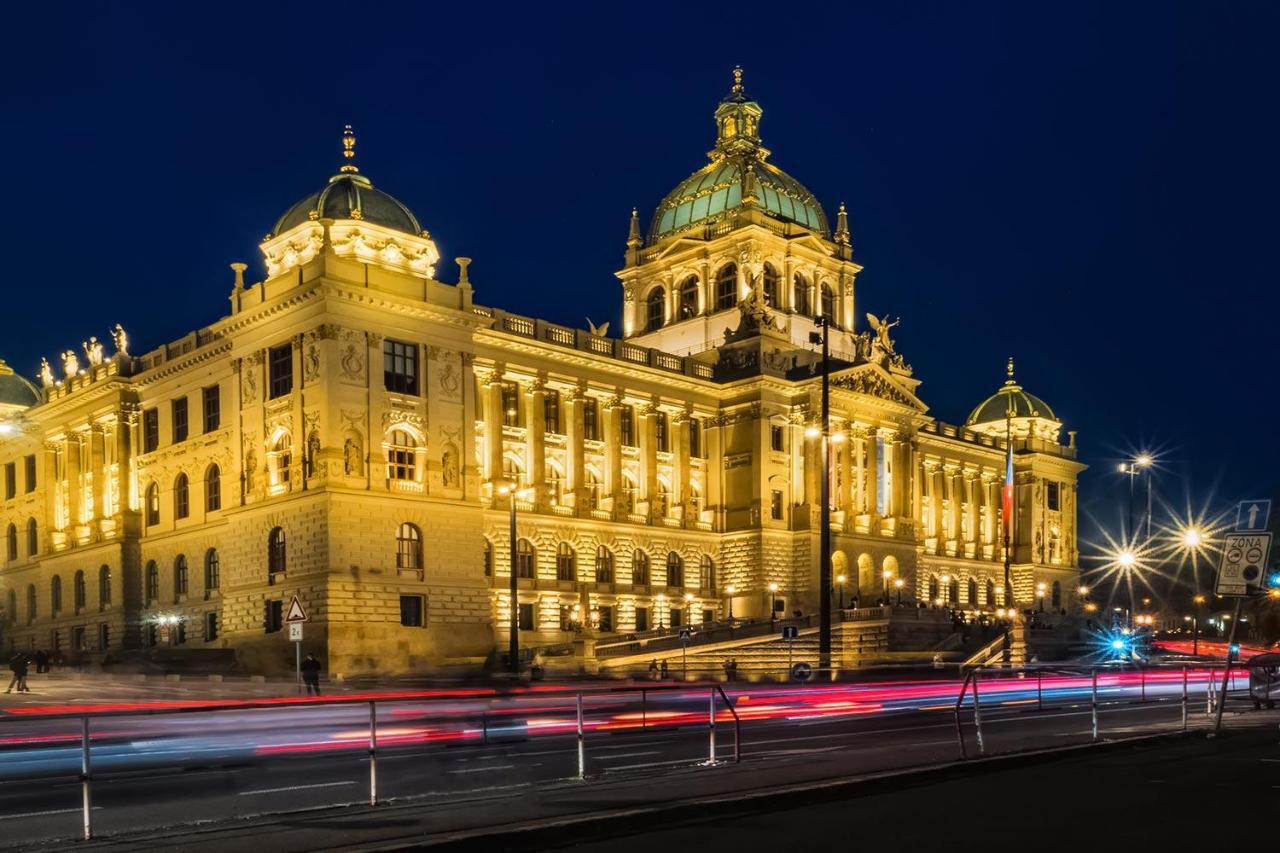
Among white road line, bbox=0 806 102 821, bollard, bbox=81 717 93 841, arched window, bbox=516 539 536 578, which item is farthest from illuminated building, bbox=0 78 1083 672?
bollard, bbox=81 717 93 841

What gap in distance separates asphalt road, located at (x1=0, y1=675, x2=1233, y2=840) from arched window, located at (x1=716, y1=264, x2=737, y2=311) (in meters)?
67.4

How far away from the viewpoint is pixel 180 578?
235ft

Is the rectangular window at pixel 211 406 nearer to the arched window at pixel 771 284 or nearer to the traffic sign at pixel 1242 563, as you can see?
the arched window at pixel 771 284

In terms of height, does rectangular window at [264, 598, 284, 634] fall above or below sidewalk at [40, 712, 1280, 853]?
below

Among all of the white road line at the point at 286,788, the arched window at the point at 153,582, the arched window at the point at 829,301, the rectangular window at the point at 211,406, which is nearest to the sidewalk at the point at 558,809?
the white road line at the point at 286,788

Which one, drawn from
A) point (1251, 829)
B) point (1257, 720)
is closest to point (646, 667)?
point (1257, 720)

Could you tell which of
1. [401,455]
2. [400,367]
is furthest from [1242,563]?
[400,367]

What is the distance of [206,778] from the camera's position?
18.0m

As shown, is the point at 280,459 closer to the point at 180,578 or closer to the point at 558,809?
the point at 180,578

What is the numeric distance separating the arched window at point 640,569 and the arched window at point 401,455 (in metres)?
18.1

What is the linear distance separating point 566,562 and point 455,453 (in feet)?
39.1

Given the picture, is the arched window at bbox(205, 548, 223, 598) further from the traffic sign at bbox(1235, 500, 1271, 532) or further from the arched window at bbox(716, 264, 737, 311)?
the traffic sign at bbox(1235, 500, 1271, 532)

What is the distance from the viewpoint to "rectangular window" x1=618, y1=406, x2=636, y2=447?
78812 mm

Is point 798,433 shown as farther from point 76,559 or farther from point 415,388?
point 76,559
